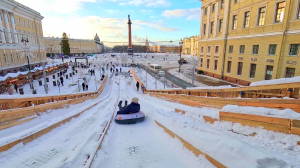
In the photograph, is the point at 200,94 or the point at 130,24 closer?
the point at 200,94

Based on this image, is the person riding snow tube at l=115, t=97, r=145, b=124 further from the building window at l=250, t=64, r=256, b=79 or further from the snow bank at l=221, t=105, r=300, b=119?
the building window at l=250, t=64, r=256, b=79

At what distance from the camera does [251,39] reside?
20.5 metres

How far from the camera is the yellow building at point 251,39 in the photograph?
16163 mm

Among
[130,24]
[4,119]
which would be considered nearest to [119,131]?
[4,119]

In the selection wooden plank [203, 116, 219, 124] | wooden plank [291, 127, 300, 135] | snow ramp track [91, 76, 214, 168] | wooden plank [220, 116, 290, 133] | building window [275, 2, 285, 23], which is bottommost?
snow ramp track [91, 76, 214, 168]

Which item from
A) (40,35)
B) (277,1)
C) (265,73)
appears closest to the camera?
(277,1)

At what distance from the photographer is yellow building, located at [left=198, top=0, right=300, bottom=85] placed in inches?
636

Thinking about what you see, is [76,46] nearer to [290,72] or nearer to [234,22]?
[234,22]

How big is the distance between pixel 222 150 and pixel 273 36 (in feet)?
67.8

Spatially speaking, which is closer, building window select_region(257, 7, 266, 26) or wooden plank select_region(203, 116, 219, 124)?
wooden plank select_region(203, 116, 219, 124)

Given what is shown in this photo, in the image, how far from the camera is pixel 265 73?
18.9 meters

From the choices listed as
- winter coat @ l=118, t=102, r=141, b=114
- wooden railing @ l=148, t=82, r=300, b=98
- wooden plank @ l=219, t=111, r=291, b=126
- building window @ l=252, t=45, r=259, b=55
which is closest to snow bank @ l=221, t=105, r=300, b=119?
Result: wooden plank @ l=219, t=111, r=291, b=126

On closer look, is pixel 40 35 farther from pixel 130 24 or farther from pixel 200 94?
pixel 200 94

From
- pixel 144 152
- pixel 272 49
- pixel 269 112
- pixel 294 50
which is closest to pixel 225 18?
pixel 272 49
